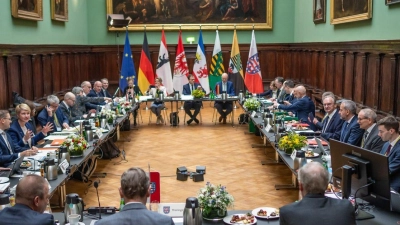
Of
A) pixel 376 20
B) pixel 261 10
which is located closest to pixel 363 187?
pixel 376 20

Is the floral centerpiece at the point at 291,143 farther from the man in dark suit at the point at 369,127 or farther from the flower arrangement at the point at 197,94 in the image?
the flower arrangement at the point at 197,94

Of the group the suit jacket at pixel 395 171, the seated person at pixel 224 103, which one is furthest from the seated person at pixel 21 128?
the seated person at pixel 224 103

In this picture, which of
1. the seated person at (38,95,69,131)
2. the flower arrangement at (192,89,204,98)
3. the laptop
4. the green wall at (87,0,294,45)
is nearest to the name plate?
the laptop

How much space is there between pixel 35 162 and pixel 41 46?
23.4ft

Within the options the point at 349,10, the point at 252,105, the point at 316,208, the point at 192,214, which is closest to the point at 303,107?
the point at 252,105

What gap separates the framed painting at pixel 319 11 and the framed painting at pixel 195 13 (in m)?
3.39

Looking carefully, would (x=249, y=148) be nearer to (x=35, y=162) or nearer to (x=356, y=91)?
(x=356, y=91)

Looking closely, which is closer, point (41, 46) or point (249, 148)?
point (249, 148)

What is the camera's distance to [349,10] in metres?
11.6

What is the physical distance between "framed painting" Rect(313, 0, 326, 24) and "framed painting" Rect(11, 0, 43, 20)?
24.7 ft

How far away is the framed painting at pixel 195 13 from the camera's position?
17.8m

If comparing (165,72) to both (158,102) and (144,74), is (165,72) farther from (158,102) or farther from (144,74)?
(158,102)

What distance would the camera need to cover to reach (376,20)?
10.1m

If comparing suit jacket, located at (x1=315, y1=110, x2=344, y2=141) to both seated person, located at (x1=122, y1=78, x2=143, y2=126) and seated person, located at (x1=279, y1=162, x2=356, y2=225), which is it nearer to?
seated person, located at (x1=279, y1=162, x2=356, y2=225)
